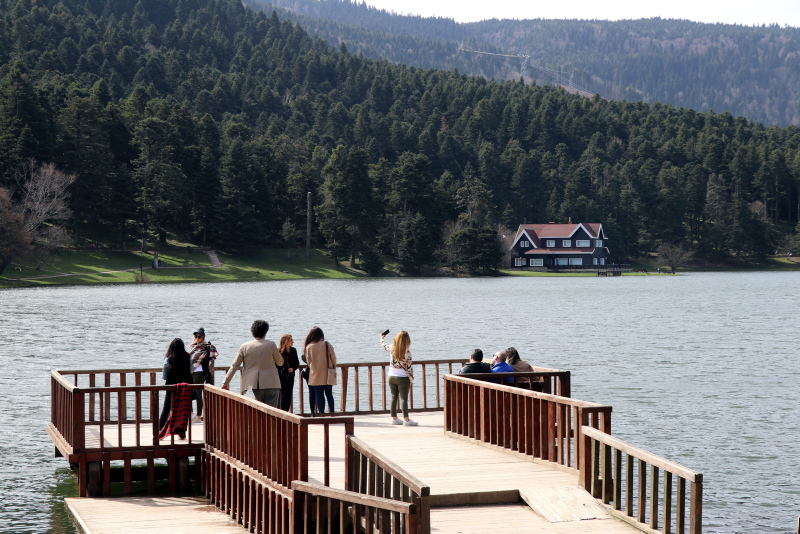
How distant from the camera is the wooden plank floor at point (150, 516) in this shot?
12.7m


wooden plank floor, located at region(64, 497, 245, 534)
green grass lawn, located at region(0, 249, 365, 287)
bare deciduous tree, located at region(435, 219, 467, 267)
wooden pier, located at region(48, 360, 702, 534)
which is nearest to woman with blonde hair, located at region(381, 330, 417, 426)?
wooden pier, located at region(48, 360, 702, 534)

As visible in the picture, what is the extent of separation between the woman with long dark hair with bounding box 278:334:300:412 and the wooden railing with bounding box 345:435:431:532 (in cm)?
479

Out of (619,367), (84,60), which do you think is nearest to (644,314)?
(619,367)

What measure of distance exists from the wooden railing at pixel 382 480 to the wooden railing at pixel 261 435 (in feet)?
0.96

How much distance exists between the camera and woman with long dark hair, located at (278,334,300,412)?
1570 cm

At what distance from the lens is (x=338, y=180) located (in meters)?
120

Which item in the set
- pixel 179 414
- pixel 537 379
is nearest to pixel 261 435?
pixel 179 414

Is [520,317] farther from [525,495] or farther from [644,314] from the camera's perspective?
[525,495]

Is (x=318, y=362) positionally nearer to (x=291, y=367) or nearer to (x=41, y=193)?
(x=291, y=367)

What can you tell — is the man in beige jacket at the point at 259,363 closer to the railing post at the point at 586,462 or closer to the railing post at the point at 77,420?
the railing post at the point at 77,420

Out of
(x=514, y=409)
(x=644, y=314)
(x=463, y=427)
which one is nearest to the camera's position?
(x=514, y=409)

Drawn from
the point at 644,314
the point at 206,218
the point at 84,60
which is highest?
the point at 84,60

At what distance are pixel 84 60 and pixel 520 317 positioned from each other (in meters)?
138

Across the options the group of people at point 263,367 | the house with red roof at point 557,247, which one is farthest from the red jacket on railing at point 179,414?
the house with red roof at point 557,247
